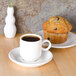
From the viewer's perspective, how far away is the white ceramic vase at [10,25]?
1.10m

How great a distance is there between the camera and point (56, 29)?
1023 mm

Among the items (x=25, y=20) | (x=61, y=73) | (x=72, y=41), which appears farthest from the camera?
(x=25, y=20)

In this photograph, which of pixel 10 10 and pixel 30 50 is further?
pixel 10 10

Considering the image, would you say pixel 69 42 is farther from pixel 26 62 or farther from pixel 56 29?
pixel 26 62

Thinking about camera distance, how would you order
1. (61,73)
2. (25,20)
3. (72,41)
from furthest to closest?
(25,20), (72,41), (61,73)

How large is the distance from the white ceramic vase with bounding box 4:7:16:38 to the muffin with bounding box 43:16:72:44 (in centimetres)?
21

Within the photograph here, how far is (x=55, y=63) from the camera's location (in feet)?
2.78

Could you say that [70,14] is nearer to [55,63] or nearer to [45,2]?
[45,2]

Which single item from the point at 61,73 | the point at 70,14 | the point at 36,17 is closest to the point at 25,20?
the point at 36,17

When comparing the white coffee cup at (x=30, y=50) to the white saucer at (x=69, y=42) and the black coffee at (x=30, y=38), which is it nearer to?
the black coffee at (x=30, y=38)

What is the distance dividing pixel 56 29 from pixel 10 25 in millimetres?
300

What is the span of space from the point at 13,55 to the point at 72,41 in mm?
413

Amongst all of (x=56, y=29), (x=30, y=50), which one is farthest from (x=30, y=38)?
(x=56, y=29)

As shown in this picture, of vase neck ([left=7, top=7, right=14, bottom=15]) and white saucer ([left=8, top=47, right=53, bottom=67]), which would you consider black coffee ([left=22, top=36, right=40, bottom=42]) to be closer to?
white saucer ([left=8, top=47, right=53, bottom=67])
